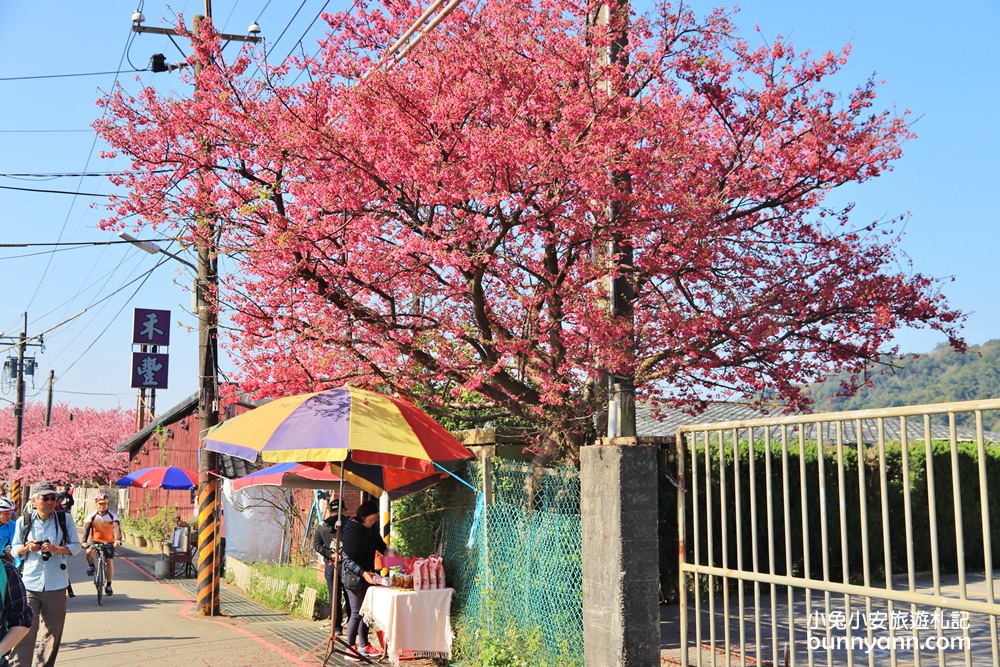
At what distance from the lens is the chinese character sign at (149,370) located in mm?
34719

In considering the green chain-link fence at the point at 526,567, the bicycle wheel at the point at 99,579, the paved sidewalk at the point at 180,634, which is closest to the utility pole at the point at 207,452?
the paved sidewalk at the point at 180,634

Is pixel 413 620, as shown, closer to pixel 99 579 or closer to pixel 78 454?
pixel 99 579

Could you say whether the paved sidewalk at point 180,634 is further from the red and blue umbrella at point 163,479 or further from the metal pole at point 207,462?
the red and blue umbrella at point 163,479

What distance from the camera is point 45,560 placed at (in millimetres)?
8859

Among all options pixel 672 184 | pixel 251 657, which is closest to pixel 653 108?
pixel 672 184

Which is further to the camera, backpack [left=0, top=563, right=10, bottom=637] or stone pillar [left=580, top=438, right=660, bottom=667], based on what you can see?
stone pillar [left=580, top=438, right=660, bottom=667]

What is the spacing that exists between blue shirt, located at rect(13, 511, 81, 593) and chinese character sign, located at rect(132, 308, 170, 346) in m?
26.9

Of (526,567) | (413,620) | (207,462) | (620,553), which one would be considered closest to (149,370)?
(207,462)

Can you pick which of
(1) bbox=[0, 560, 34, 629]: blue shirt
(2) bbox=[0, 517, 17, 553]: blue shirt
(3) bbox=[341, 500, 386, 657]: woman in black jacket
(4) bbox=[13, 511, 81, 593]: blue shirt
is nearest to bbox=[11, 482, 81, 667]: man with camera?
(4) bbox=[13, 511, 81, 593]: blue shirt

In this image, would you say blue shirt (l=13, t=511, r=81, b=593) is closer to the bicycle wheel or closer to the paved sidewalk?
the paved sidewalk

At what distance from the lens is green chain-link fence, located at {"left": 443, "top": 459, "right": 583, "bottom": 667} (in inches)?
332

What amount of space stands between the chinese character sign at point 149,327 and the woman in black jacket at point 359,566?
26377 millimetres

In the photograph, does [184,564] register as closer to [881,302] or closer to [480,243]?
[480,243]

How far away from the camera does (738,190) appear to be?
982 centimetres
